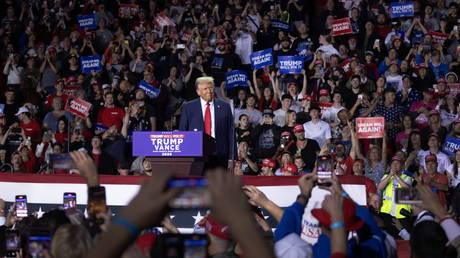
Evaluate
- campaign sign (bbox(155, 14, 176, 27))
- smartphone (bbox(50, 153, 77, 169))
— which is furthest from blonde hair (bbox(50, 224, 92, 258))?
campaign sign (bbox(155, 14, 176, 27))

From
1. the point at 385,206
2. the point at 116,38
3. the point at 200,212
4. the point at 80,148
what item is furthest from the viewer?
the point at 116,38

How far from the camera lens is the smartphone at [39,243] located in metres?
2.66

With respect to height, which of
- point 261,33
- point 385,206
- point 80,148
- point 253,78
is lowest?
point 385,206

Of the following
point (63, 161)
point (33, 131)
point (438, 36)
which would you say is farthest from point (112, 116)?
point (63, 161)

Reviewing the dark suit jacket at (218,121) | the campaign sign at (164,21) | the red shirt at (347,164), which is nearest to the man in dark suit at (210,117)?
the dark suit jacket at (218,121)

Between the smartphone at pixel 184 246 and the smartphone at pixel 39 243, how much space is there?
67 centimetres

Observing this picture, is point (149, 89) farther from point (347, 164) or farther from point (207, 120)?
point (207, 120)

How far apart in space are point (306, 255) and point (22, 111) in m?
10.2

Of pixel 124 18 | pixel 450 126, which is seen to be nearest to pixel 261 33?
pixel 124 18

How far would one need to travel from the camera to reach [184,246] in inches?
85.7

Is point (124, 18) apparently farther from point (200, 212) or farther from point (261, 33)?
point (200, 212)

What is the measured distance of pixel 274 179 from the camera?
7199 mm

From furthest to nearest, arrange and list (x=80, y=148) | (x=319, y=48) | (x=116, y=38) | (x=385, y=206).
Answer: (x=116, y=38)
(x=319, y=48)
(x=80, y=148)
(x=385, y=206)

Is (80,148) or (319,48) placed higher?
(319,48)
